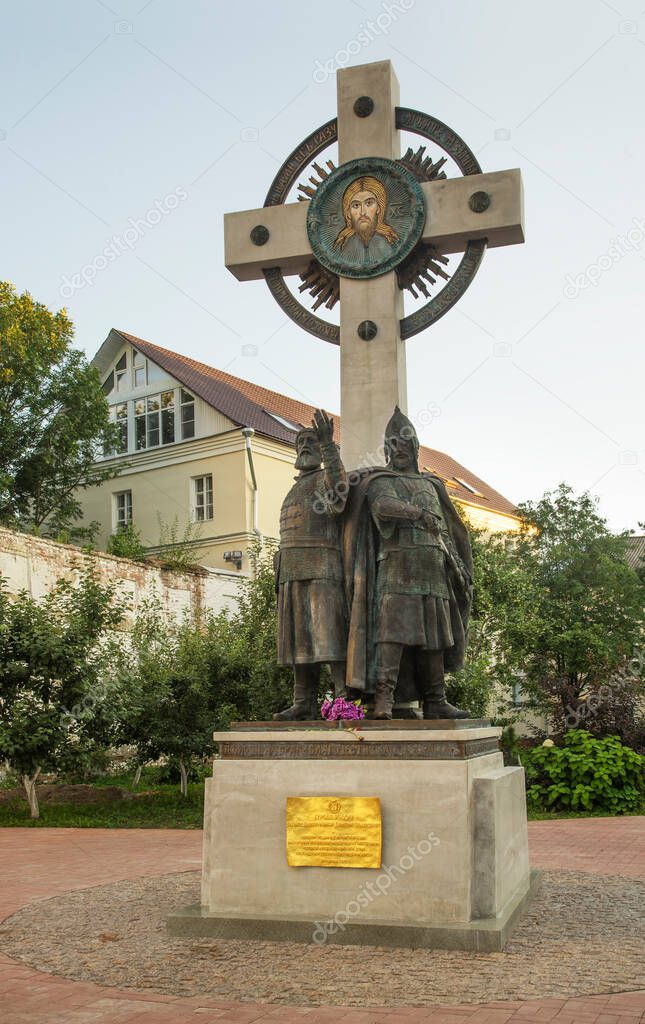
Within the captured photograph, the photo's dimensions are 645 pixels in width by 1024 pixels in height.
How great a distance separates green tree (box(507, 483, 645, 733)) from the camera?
2700cm

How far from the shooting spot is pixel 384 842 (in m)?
6.21

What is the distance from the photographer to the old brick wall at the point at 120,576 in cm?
1927

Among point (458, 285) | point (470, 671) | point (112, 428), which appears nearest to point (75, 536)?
point (112, 428)

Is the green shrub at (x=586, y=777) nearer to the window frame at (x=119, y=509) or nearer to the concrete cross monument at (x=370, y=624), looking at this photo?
the concrete cross monument at (x=370, y=624)

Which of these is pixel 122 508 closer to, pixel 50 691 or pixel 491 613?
pixel 491 613

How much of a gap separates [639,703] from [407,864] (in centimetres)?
1558

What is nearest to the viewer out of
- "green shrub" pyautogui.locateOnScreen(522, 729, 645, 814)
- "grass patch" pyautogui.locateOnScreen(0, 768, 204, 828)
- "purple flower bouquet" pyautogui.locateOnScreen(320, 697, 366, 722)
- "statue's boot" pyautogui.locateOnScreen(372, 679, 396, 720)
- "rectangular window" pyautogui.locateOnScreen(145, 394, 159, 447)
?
"statue's boot" pyautogui.locateOnScreen(372, 679, 396, 720)

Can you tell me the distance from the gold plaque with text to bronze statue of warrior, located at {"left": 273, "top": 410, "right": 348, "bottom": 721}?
85cm

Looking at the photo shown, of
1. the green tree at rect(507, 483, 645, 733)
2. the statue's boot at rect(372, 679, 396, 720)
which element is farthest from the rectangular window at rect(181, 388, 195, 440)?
the statue's boot at rect(372, 679, 396, 720)

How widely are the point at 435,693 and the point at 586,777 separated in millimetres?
9432

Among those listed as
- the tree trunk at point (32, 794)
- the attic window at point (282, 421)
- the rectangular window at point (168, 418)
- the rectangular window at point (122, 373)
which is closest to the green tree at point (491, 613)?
the tree trunk at point (32, 794)

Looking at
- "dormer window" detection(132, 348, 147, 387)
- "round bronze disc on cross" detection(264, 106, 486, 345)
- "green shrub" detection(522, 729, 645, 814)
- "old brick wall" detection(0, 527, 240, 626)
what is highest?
"dormer window" detection(132, 348, 147, 387)

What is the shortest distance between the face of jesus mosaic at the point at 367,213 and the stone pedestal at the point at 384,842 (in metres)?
3.99

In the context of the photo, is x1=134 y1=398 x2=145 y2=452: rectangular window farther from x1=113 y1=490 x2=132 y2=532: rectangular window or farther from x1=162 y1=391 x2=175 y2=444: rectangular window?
x1=113 y1=490 x2=132 y2=532: rectangular window
